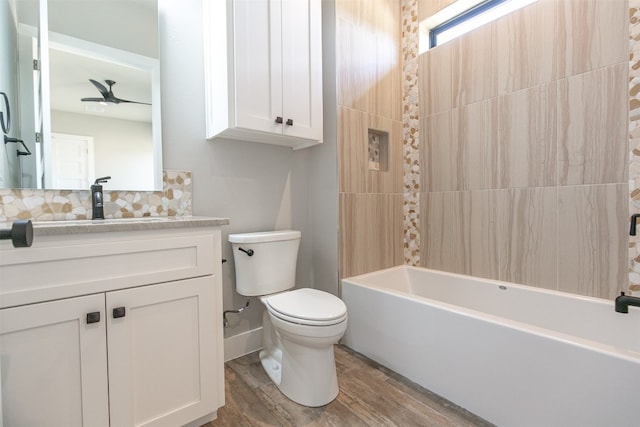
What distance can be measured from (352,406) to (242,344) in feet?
2.67

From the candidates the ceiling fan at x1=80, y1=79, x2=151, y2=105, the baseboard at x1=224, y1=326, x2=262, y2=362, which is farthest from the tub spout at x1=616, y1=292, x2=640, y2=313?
the ceiling fan at x1=80, y1=79, x2=151, y2=105

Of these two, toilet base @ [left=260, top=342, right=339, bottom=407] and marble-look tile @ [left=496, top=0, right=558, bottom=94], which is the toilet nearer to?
toilet base @ [left=260, top=342, right=339, bottom=407]

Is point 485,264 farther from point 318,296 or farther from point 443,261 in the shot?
point 318,296

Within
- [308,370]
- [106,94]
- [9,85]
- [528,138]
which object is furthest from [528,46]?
[9,85]

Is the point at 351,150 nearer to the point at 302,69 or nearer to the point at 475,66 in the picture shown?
the point at 302,69

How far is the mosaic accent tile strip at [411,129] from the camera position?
7.49 ft

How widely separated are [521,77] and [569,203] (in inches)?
31.6

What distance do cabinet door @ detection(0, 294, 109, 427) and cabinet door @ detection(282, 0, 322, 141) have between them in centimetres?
124

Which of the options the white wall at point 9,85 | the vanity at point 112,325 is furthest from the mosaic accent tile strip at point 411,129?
the white wall at point 9,85

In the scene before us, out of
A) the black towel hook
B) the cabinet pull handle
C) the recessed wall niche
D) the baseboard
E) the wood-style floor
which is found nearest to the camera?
the cabinet pull handle

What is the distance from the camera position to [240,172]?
6.05ft

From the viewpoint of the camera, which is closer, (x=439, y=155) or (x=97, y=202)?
(x=97, y=202)

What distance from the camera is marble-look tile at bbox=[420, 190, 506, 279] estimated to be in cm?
192

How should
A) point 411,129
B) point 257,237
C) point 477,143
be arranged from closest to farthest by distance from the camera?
1. point 257,237
2. point 477,143
3. point 411,129
